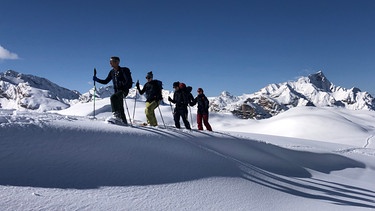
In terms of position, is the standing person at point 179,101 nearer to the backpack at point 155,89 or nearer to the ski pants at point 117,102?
the backpack at point 155,89

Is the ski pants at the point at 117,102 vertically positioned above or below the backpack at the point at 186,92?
below

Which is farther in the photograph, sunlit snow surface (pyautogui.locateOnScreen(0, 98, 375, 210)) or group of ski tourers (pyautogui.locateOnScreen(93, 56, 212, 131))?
group of ski tourers (pyautogui.locateOnScreen(93, 56, 212, 131))

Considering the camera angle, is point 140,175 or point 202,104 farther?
point 202,104

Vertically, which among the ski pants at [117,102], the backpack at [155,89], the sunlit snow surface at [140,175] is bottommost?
the sunlit snow surface at [140,175]

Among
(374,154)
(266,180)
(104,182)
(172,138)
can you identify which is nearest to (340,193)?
(266,180)

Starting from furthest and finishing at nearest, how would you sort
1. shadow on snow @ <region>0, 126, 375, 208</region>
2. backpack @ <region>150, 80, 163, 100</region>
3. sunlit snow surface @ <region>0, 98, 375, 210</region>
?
backpack @ <region>150, 80, 163, 100</region> → shadow on snow @ <region>0, 126, 375, 208</region> → sunlit snow surface @ <region>0, 98, 375, 210</region>

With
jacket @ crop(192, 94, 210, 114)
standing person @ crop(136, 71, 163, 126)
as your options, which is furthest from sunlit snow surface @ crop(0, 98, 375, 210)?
jacket @ crop(192, 94, 210, 114)

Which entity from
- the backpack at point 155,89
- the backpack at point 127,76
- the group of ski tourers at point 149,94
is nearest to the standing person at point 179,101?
the group of ski tourers at point 149,94

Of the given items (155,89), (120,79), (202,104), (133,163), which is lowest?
(133,163)

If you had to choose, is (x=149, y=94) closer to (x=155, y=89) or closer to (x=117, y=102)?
(x=155, y=89)

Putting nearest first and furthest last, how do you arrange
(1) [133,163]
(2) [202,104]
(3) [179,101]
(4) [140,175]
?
(4) [140,175], (1) [133,163], (3) [179,101], (2) [202,104]

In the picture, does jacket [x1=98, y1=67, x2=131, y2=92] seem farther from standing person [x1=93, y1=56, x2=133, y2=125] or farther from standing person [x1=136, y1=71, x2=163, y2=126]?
standing person [x1=136, y1=71, x2=163, y2=126]

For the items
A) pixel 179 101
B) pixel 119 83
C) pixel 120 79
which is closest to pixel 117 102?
pixel 119 83

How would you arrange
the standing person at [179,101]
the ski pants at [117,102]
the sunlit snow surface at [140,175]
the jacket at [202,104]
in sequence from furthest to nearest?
the jacket at [202,104] < the standing person at [179,101] < the ski pants at [117,102] < the sunlit snow surface at [140,175]
